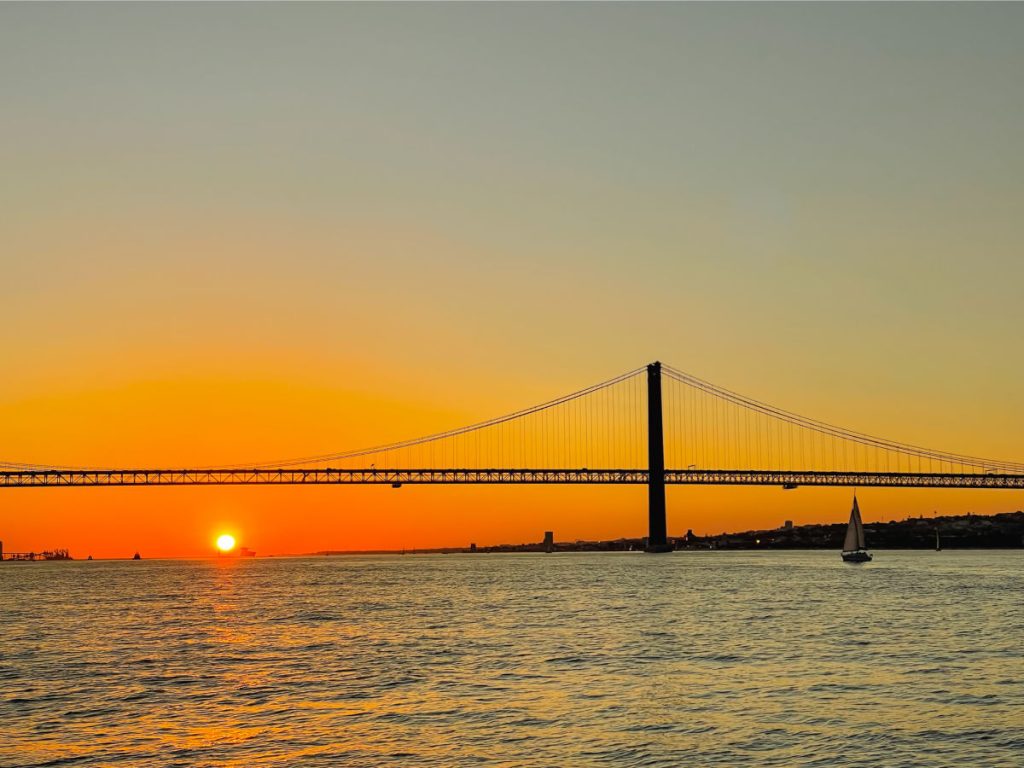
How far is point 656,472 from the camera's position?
14062 centimetres

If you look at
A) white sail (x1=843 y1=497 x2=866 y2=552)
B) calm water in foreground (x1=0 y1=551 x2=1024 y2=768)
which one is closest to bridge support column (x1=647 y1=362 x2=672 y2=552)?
white sail (x1=843 y1=497 x2=866 y2=552)

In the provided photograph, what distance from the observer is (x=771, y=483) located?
146875 mm

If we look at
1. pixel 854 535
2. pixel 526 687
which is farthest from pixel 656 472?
pixel 526 687

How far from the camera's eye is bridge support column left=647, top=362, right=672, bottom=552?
14088 centimetres

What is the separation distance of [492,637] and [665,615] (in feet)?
40.6

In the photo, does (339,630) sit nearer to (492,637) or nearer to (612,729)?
(492,637)

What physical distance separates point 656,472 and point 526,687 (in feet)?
370

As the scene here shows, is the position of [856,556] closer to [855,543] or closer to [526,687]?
[855,543]

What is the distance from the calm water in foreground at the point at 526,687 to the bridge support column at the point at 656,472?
81.5 metres

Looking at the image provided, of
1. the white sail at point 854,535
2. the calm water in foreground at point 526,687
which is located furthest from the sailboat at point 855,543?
the calm water in foreground at point 526,687

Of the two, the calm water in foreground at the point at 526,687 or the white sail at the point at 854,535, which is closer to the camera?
the calm water in foreground at the point at 526,687

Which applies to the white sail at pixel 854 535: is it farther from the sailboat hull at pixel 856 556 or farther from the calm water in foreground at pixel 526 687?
the calm water in foreground at pixel 526 687

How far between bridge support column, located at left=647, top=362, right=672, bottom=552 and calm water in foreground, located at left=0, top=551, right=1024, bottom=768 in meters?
81.5

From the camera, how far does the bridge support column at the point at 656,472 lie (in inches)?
5546
